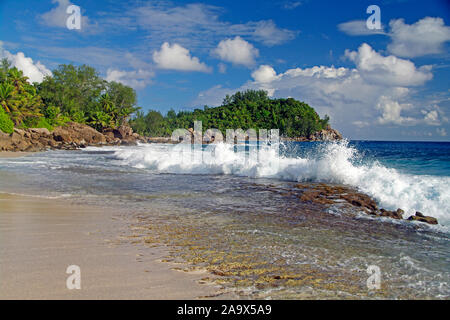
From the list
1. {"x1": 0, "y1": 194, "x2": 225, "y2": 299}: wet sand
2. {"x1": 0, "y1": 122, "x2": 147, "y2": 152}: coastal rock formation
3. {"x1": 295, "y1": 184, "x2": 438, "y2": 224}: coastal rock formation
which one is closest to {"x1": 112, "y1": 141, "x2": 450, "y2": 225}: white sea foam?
{"x1": 295, "y1": 184, "x2": 438, "y2": 224}: coastal rock formation

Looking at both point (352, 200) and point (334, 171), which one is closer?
point (352, 200)

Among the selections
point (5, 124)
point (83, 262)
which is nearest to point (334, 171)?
point (83, 262)

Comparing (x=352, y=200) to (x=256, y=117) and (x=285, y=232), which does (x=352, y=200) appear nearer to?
(x=285, y=232)

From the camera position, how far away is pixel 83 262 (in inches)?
153

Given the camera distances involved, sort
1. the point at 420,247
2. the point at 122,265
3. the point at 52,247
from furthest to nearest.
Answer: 1. the point at 420,247
2. the point at 52,247
3. the point at 122,265

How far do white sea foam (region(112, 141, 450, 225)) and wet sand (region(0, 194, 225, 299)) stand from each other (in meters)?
6.93

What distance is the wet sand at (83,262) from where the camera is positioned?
3107 mm

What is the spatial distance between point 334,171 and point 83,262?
12.0 metres

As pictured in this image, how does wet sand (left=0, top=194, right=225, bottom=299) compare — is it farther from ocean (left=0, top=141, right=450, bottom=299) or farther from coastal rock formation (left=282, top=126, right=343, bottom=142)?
coastal rock formation (left=282, top=126, right=343, bottom=142)

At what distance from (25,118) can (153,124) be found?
51.3m

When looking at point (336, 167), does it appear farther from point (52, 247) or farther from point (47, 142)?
point (47, 142)

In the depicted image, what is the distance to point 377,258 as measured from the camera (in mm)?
4500

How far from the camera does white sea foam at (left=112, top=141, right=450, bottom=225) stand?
891 centimetres
